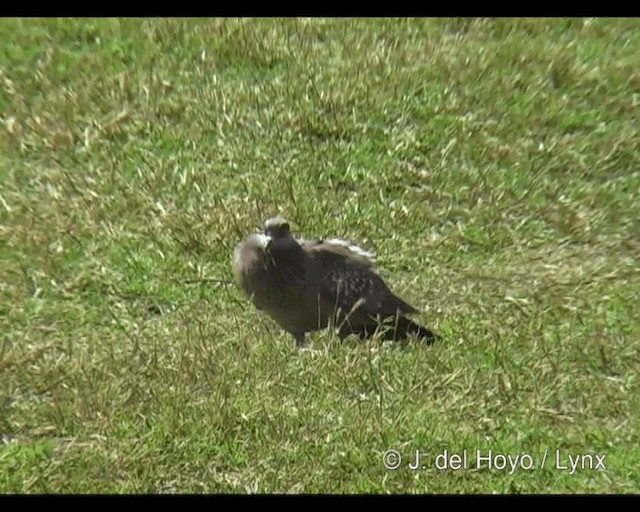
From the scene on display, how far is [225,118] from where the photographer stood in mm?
12398

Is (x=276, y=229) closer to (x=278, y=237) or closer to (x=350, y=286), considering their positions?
(x=278, y=237)

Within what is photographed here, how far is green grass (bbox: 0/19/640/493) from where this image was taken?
7020mm

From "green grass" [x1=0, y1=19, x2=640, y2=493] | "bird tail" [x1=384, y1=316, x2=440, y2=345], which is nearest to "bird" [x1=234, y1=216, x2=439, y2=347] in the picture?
"bird tail" [x1=384, y1=316, x2=440, y2=345]

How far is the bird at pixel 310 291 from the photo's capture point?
8.35 m

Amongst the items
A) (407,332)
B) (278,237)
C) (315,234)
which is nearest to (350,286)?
(407,332)

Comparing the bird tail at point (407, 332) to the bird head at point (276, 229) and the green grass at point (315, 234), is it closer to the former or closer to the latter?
the green grass at point (315, 234)

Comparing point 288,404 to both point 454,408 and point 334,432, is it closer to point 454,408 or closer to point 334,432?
point 334,432

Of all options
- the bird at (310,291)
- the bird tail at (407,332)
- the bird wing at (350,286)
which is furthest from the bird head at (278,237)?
the bird tail at (407,332)

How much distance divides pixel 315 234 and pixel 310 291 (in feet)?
7.53

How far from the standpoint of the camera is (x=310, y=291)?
841 centimetres

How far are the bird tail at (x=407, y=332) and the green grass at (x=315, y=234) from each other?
0.15 metres

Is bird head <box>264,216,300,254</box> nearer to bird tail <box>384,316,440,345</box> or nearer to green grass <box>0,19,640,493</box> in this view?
green grass <box>0,19,640,493</box>

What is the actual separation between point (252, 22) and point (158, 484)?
863cm

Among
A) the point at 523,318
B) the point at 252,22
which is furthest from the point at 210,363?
the point at 252,22
